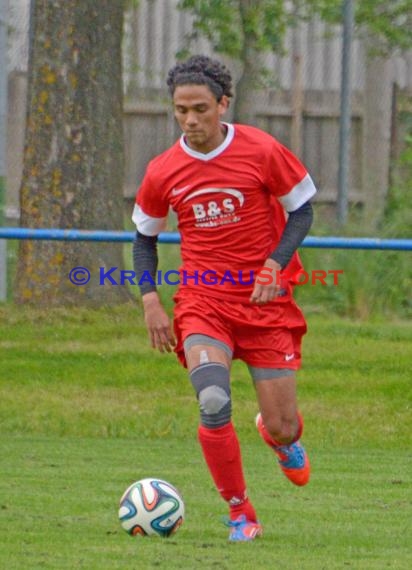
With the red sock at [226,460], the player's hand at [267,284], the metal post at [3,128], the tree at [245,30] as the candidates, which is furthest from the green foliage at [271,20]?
the red sock at [226,460]

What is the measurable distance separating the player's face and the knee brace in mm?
940

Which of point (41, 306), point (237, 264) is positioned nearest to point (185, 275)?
point (237, 264)

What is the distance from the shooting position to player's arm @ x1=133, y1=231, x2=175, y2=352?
652 cm

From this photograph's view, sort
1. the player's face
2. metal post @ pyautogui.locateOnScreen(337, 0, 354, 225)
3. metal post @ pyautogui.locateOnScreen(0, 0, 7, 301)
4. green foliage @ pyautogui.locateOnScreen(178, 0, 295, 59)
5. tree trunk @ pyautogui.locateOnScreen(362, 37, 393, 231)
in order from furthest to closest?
tree trunk @ pyautogui.locateOnScreen(362, 37, 393, 231), green foliage @ pyautogui.locateOnScreen(178, 0, 295, 59), metal post @ pyautogui.locateOnScreen(337, 0, 354, 225), metal post @ pyautogui.locateOnScreen(0, 0, 7, 301), the player's face

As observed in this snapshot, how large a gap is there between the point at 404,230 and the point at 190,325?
7.77 m

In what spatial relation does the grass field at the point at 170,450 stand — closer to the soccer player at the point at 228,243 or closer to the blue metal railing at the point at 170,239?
the soccer player at the point at 228,243

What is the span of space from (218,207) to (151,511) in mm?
1274

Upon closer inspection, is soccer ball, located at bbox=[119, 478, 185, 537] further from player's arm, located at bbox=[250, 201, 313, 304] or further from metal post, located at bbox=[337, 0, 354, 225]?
metal post, located at bbox=[337, 0, 354, 225]

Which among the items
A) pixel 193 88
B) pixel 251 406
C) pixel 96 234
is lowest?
pixel 251 406

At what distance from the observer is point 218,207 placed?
21.4 feet

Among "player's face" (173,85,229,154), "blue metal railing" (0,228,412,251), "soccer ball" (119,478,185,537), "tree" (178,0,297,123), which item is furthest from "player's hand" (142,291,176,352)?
"tree" (178,0,297,123)

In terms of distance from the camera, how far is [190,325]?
645 centimetres

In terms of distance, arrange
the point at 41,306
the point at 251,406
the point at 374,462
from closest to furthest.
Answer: the point at 374,462
the point at 251,406
the point at 41,306

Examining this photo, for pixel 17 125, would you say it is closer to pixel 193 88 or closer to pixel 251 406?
pixel 251 406
